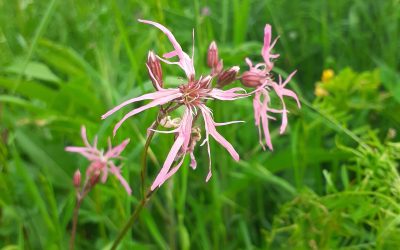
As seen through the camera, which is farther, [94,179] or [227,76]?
[94,179]

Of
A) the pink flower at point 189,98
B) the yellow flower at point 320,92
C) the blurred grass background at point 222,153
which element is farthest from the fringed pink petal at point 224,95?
the yellow flower at point 320,92

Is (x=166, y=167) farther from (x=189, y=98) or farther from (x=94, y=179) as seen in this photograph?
(x=94, y=179)

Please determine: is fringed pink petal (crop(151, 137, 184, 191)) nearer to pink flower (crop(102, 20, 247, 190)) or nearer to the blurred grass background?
pink flower (crop(102, 20, 247, 190))

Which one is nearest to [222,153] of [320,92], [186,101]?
[320,92]

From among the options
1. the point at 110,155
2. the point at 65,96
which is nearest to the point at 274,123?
the point at 65,96

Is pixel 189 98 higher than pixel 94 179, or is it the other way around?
pixel 189 98

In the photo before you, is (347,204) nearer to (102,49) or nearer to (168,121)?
(168,121)

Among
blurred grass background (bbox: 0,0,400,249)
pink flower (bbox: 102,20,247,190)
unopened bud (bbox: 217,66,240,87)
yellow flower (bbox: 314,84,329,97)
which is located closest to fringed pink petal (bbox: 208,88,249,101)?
pink flower (bbox: 102,20,247,190)

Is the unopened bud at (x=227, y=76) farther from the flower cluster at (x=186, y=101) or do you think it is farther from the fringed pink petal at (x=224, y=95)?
the fringed pink petal at (x=224, y=95)

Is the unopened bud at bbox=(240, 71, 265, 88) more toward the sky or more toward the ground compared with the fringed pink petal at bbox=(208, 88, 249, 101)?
more toward the sky
